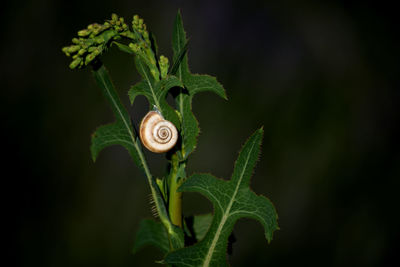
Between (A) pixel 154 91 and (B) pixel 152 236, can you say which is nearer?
(A) pixel 154 91

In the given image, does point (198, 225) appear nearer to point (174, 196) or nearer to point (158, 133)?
point (174, 196)

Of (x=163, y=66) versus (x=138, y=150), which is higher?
(x=163, y=66)

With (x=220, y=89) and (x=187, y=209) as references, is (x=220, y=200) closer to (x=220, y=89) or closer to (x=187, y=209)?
(x=220, y=89)

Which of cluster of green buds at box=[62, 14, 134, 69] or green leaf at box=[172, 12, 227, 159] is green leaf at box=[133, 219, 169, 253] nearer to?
green leaf at box=[172, 12, 227, 159]

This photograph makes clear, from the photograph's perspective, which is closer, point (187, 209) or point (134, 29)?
point (134, 29)

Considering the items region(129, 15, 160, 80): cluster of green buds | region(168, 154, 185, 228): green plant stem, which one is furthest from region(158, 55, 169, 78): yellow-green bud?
region(168, 154, 185, 228): green plant stem

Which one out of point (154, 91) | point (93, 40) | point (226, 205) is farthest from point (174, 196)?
point (93, 40)

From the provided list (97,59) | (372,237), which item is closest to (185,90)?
(97,59)
